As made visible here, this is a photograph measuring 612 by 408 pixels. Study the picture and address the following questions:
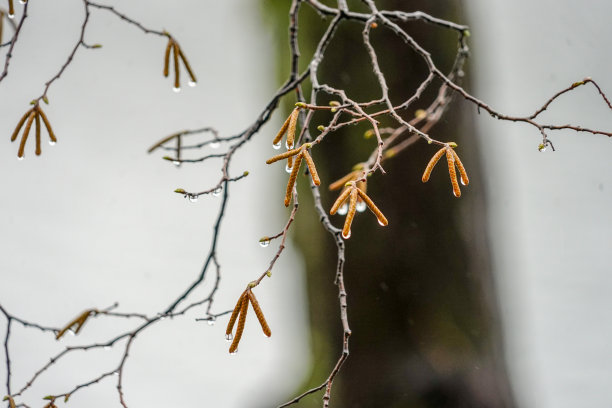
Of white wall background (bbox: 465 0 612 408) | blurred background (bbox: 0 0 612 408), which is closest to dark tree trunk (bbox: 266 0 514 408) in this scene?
blurred background (bbox: 0 0 612 408)

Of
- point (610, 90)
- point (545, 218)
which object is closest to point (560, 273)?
point (545, 218)

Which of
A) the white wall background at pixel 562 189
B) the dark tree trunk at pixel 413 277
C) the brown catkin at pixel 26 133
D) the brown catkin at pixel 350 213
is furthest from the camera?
the white wall background at pixel 562 189

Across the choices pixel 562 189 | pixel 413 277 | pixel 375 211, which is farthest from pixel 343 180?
pixel 562 189

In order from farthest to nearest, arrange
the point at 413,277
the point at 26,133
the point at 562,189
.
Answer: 1. the point at 562,189
2. the point at 413,277
3. the point at 26,133

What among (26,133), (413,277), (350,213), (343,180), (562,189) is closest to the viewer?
(350,213)

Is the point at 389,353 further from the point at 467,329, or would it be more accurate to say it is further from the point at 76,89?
the point at 76,89

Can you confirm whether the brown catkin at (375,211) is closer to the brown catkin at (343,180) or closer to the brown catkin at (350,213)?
the brown catkin at (350,213)

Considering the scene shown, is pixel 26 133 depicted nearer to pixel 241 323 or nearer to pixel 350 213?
pixel 241 323

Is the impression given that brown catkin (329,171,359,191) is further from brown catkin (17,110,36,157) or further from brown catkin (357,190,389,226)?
brown catkin (17,110,36,157)

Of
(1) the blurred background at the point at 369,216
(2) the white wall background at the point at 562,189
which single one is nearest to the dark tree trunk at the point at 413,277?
(1) the blurred background at the point at 369,216
